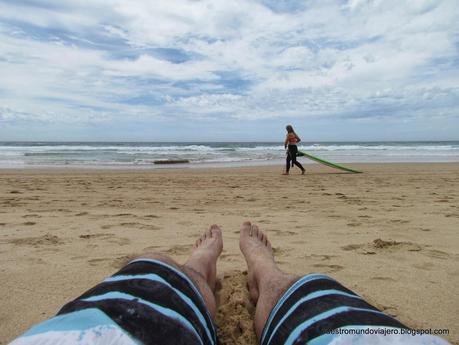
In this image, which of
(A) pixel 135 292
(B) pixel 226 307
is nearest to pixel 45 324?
(A) pixel 135 292

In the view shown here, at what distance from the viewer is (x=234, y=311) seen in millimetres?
1519

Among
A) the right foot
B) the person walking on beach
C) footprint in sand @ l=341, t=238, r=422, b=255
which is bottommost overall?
footprint in sand @ l=341, t=238, r=422, b=255

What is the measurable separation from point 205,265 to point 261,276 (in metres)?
0.29

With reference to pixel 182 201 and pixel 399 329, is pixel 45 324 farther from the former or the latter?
pixel 182 201

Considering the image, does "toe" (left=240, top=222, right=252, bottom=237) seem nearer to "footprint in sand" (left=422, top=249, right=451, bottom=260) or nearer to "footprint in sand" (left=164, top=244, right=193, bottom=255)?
"footprint in sand" (left=164, top=244, right=193, bottom=255)

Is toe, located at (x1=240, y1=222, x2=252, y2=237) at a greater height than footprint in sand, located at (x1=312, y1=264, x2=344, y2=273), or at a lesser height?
greater

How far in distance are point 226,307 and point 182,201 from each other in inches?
117

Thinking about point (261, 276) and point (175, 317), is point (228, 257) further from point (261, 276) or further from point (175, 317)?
point (175, 317)

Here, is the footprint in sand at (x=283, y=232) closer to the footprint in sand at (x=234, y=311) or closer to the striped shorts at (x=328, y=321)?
the footprint in sand at (x=234, y=311)

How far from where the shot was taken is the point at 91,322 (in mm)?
725

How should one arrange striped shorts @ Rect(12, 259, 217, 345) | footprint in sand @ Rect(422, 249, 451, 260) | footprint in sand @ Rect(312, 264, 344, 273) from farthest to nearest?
footprint in sand @ Rect(422, 249, 451, 260) → footprint in sand @ Rect(312, 264, 344, 273) → striped shorts @ Rect(12, 259, 217, 345)

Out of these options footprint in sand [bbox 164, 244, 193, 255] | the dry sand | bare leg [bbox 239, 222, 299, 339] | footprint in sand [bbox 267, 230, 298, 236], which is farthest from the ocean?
bare leg [bbox 239, 222, 299, 339]

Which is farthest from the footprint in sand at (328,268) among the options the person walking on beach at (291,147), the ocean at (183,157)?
the ocean at (183,157)

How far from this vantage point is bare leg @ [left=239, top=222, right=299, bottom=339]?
1.25 meters
